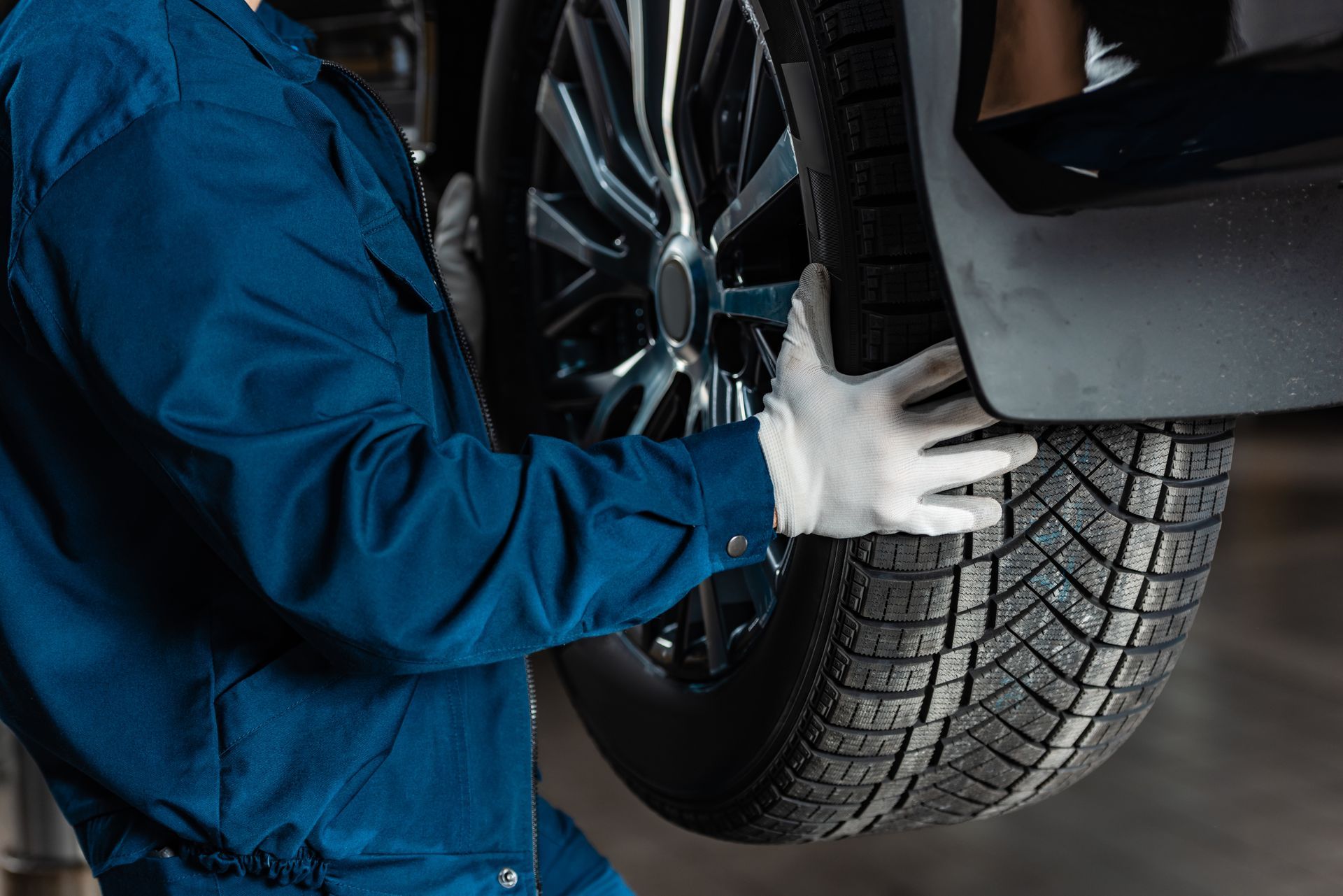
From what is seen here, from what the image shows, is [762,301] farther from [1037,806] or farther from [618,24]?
[1037,806]

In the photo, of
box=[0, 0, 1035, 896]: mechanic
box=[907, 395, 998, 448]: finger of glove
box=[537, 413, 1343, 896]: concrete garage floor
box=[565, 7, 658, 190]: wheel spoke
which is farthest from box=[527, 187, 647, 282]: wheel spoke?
box=[537, 413, 1343, 896]: concrete garage floor

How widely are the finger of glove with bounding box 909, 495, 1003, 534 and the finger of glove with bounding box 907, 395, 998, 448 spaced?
50 mm

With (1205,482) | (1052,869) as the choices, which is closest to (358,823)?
(1205,482)

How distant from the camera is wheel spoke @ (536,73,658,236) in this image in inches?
55.0

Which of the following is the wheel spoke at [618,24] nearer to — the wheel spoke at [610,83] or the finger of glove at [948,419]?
the wheel spoke at [610,83]

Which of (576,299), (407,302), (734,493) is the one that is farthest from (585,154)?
(734,493)

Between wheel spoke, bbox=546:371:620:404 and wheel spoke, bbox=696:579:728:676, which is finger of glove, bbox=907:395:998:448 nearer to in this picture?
wheel spoke, bbox=696:579:728:676

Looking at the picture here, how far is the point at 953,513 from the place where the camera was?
3.05 ft

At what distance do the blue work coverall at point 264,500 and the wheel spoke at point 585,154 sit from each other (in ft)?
1.10

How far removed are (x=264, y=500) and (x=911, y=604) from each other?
0.50m

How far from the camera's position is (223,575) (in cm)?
104

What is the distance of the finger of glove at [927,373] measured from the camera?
877 millimetres

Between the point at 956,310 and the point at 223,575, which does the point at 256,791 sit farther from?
the point at 956,310

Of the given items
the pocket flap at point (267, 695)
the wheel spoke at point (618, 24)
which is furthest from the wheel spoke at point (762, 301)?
the pocket flap at point (267, 695)
